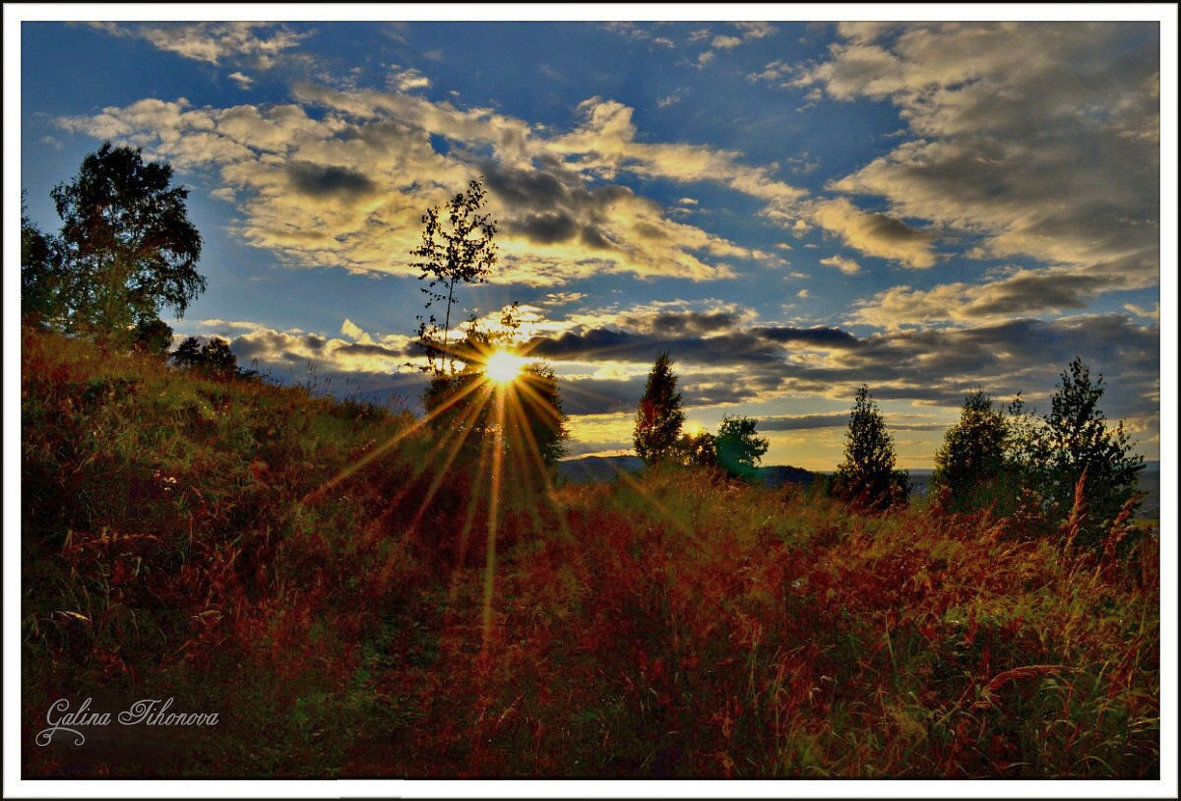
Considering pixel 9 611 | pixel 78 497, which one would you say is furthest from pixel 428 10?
pixel 78 497

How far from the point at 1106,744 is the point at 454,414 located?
14502 millimetres

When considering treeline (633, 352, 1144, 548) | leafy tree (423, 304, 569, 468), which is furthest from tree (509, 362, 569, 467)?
treeline (633, 352, 1144, 548)

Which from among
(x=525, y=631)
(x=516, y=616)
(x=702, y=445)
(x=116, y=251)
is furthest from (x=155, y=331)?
(x=702, y=445)

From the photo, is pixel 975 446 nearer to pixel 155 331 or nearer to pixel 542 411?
pixel 542 411

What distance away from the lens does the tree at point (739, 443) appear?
3622 cm

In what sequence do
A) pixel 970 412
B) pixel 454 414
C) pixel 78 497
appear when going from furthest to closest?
pixel 970 412, pixel 454 414, pixel 78 497

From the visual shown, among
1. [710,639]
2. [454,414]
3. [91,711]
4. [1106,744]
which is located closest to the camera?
[1106,744]

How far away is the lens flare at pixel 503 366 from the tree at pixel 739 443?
654 inches

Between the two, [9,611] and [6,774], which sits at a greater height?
[9,611]

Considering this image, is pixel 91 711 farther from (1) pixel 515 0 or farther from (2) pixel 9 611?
(1) pixel 515 0

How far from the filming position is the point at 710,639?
19.6ft

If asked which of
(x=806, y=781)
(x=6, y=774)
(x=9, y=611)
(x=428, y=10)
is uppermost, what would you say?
(x=428, y=10)

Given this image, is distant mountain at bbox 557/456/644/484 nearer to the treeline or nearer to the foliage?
the treeline

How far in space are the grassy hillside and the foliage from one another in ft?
22.2
